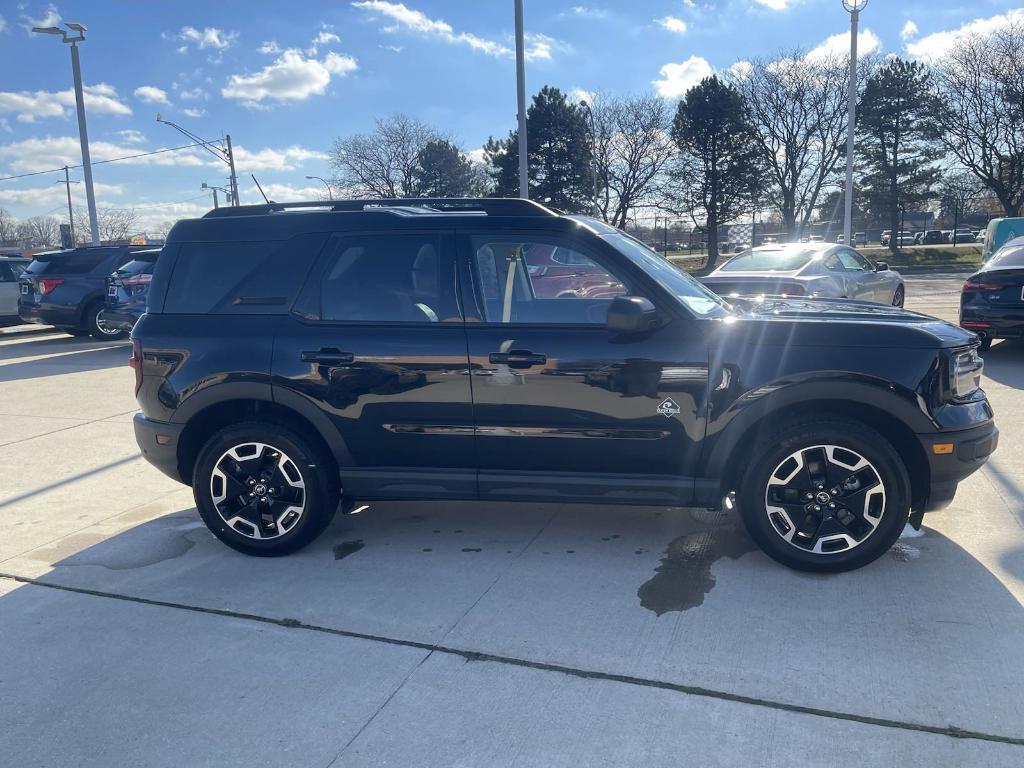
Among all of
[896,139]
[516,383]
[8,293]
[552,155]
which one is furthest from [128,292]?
[896,139]

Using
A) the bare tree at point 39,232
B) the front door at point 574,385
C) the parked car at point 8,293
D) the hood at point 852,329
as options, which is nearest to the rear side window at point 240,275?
the front door at point 574,385

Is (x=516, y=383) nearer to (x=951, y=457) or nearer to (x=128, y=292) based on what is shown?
(x=951, y=457)

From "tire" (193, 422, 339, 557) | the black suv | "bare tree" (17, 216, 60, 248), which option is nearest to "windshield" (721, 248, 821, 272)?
the black suv

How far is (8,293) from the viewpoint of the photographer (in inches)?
629

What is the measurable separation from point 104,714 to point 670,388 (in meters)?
2.79

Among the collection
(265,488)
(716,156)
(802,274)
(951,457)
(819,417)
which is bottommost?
(265,488)

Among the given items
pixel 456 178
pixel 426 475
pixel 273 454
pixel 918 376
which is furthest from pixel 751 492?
pixel 456 178

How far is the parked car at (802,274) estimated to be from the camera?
31.5 feet

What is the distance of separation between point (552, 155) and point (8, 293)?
34.0 metres

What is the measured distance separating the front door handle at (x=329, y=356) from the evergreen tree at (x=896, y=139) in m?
45.2

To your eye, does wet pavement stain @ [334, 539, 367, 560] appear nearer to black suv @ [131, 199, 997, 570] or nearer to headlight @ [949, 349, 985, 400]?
black suv @ [131, 199, 997, 570]

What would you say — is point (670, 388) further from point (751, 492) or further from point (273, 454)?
point (273, 454)

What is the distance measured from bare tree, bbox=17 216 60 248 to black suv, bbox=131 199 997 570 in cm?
9625

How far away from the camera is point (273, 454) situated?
4.22 metres
